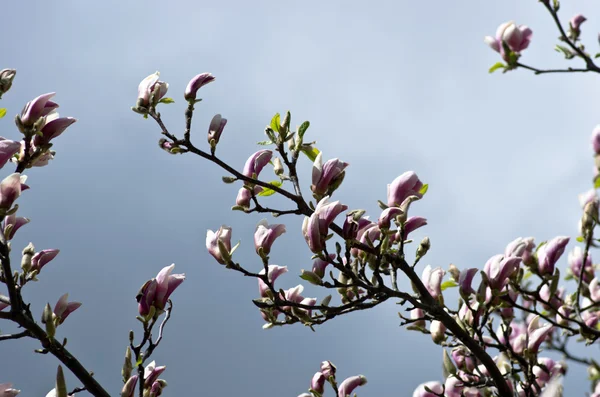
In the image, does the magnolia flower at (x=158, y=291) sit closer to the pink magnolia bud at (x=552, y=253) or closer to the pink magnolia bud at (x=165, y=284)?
the pink magnolia bud at (x=165, y=284)

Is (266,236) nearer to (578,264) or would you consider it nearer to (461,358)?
(461,358)

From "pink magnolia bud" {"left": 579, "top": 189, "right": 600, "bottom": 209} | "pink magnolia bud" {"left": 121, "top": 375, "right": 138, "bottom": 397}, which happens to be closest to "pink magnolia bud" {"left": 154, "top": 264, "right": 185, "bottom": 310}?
"pink magnolia bud" {"left": 121, "top": 375, "right": 138, "bottom": 397}

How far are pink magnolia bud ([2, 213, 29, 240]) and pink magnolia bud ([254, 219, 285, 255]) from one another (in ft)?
2.63

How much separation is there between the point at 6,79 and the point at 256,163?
2.91 ft

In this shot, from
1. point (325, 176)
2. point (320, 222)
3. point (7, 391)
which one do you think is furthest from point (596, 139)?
point (7, 391)

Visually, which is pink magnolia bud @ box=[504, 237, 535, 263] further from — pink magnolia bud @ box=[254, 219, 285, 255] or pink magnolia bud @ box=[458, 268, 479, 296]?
pink magnolia bud @ box=[254, 219, 285, 255]

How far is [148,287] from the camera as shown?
2.01m

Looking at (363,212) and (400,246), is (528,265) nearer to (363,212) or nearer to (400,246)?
(400,246)

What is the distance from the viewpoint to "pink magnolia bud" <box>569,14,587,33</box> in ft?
10.3

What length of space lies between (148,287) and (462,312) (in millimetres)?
1173

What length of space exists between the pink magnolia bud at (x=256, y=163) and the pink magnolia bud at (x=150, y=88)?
41cm

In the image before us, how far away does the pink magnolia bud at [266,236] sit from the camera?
6.98 ft

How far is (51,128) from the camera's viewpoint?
6.87 feet

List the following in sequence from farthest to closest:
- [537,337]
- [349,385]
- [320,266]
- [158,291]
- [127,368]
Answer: [349,385], [537,337], [320,266], [158,291], [127,368]
